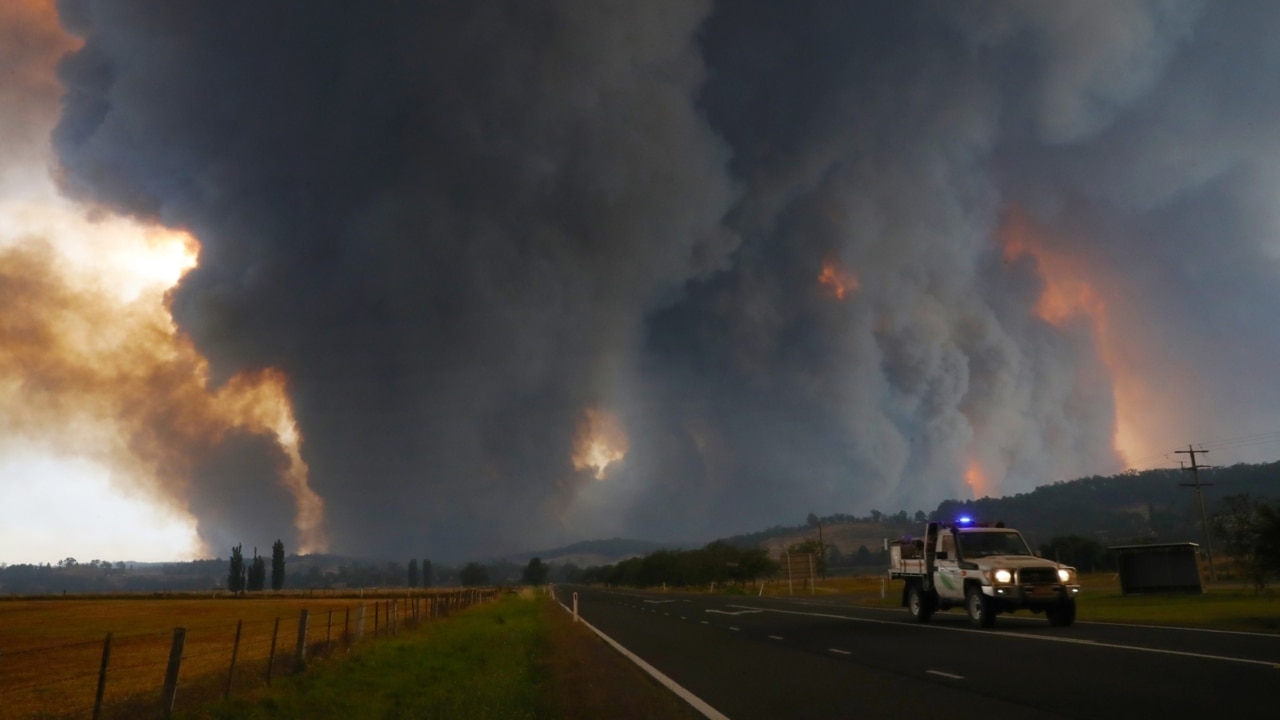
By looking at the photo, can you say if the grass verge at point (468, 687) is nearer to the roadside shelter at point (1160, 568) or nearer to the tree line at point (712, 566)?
the roadside shelter at point (1160, 568)

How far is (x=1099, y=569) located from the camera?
407 ft

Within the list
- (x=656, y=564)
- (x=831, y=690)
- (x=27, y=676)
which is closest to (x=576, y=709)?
(x=831, y=690)

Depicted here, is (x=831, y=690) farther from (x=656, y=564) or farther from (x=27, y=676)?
(x=656, y=564)

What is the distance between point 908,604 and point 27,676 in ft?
102

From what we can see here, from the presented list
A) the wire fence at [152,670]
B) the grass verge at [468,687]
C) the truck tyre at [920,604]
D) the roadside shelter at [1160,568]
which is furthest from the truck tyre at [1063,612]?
the roadside shelter at [1160,568]

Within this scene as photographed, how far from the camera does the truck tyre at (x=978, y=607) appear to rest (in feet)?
81.6

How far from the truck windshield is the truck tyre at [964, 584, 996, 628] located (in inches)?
46.7

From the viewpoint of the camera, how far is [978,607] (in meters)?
25.3

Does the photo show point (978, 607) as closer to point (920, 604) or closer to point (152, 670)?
point (920, 604)

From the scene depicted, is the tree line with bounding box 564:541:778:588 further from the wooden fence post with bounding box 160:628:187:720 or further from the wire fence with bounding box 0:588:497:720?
the wooden fence post with bounding box 160:628:187:720

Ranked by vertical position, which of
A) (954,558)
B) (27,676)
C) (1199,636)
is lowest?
(27,676)

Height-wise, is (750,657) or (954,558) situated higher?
(954,558)

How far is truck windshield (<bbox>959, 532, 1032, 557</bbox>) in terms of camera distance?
2655 cm

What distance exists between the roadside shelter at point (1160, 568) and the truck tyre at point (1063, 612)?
27.1m
